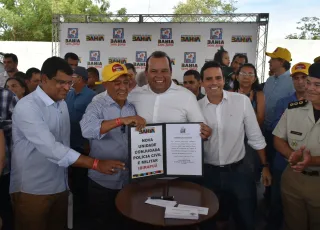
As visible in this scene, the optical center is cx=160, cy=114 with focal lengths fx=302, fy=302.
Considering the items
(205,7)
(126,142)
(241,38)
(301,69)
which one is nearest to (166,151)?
(126,142)

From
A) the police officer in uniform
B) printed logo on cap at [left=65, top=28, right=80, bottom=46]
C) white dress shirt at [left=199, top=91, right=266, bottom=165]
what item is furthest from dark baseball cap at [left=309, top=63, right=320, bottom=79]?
printed logo on cap at [left=65, top=28, right=80, bottom=46]

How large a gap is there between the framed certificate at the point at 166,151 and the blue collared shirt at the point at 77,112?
1542mm

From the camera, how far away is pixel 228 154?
2.65m

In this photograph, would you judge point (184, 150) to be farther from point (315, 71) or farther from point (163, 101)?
point (315, 71)

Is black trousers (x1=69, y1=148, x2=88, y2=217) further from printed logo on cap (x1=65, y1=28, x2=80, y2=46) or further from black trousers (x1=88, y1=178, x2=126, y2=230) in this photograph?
printed logo on cap (x1=65, y1=28, x2=80, y2=46)

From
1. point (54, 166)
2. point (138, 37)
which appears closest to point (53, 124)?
point (54, 166)

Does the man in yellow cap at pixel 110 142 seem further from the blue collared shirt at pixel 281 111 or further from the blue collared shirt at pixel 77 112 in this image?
the blue collared shirt at pixel 281 111

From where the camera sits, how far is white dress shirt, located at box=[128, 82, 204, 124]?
104 inches

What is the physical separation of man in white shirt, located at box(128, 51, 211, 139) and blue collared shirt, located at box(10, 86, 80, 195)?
73 centimetres

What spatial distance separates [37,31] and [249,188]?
935 inches

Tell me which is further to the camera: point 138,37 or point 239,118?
point 138,37

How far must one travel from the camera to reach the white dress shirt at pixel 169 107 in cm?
264

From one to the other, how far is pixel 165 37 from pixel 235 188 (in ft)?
22.2

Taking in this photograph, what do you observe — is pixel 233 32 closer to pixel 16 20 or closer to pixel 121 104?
pixel 121 104
